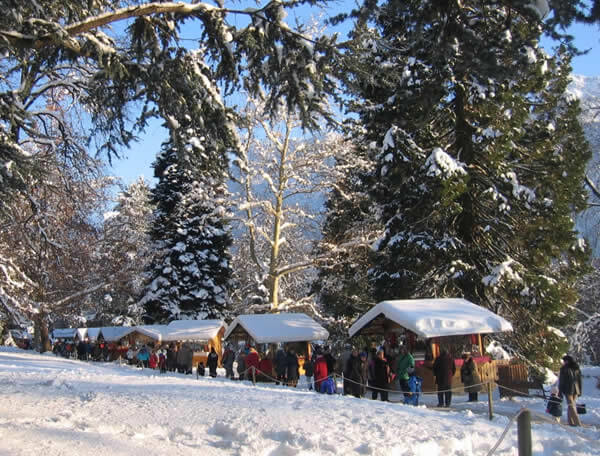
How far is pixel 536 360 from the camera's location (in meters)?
20.4

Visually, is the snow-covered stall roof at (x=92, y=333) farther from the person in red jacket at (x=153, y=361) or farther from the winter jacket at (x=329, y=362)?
the winter jacket at (x=329, y=362)

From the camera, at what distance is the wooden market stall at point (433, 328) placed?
16703mm

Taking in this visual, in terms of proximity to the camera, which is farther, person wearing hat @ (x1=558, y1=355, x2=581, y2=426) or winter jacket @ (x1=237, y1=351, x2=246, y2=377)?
winter jacket @ (x1=237, y1=351, x2=246, y2=377)

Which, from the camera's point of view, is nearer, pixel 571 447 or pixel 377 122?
pixel 571 447

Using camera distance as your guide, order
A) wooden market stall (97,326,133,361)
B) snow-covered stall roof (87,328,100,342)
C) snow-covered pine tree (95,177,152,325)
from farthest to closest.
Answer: snow-covered stall roof (87,328,100,342), snow-covered pine tree (95,177,152,325), wooden market stall (97,326,133,361)

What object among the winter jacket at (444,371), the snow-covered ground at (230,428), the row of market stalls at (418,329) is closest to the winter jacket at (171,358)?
the row of market stalls at (418,329)

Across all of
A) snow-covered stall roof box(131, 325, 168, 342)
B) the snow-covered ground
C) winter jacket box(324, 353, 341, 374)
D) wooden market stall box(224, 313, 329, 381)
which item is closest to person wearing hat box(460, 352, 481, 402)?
winter jacket box(324, 353, 341, 374)

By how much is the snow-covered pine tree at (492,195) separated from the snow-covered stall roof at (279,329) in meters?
4.13

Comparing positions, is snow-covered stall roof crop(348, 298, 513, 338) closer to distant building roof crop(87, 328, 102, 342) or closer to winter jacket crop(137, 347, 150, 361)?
winter jacket crop(137, 347, 150, 361)

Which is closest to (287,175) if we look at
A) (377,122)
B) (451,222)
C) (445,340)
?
(377,122)

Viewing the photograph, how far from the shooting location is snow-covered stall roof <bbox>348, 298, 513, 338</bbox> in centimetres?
1656

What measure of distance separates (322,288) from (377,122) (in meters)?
12.8

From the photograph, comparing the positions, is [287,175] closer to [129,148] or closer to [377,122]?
[377,122]

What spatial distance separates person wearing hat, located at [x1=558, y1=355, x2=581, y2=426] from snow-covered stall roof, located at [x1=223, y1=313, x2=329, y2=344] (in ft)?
43.0
